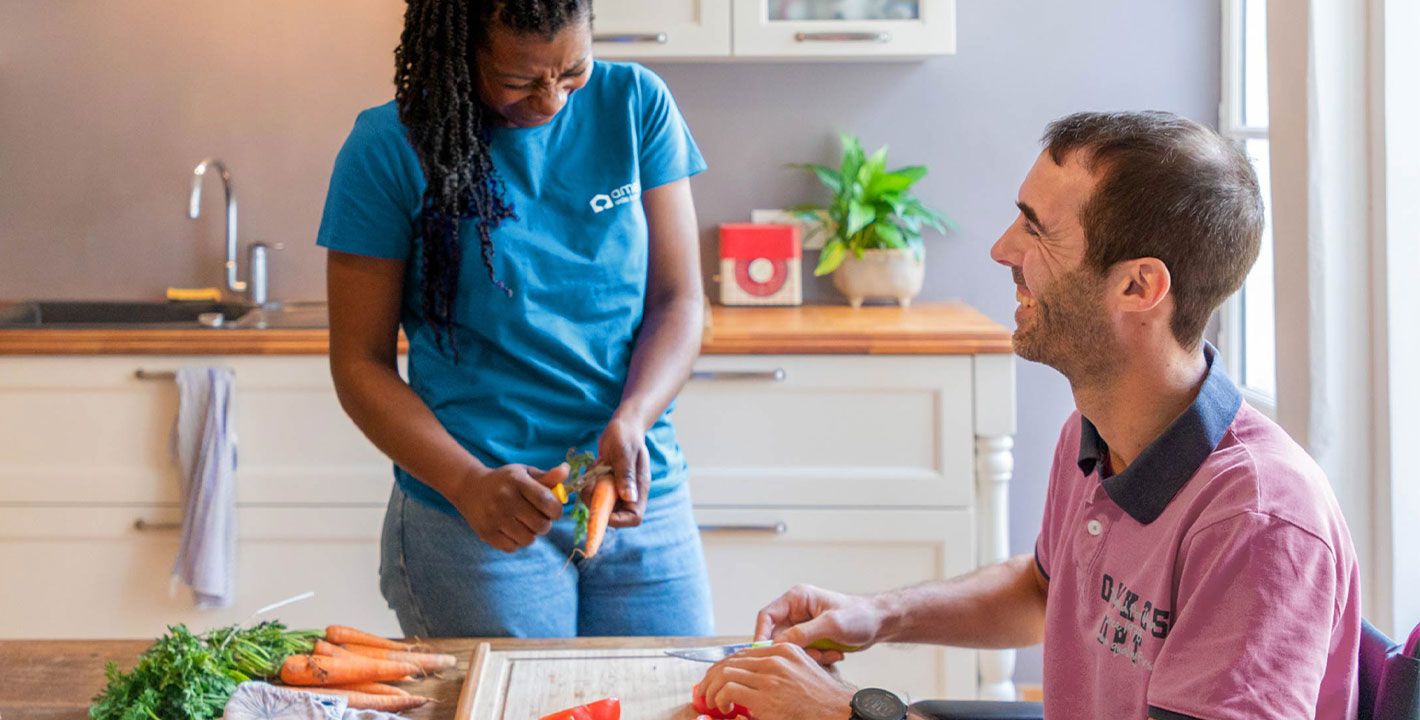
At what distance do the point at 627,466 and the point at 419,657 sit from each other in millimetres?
326

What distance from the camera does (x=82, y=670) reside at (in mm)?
1529

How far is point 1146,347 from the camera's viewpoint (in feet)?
4.21

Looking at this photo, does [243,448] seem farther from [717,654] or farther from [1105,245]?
[1105,245]

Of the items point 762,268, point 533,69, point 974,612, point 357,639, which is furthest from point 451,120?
point 762,268

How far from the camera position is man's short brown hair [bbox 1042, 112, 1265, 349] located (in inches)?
47.9

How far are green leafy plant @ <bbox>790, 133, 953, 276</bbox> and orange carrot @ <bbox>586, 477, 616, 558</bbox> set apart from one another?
71.8 inches

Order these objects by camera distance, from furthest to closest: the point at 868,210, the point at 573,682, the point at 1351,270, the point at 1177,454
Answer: the point at 868,210
the point at 1351,270
the point at 573,682
the point at 1177,454

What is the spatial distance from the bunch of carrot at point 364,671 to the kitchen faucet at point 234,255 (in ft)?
6.84

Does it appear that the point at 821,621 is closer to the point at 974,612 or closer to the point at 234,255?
the point at 974,612

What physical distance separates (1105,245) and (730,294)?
2.23 meters

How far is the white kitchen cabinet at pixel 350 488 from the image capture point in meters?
2.95

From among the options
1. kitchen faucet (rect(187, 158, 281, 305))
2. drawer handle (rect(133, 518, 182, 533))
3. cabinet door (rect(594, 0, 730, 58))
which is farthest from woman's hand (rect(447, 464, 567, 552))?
kitchen faucet (rect(187, 158, 281, 305))

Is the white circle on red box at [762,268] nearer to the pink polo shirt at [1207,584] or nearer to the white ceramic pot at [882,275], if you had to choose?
the white ceramic pot at [882,275]

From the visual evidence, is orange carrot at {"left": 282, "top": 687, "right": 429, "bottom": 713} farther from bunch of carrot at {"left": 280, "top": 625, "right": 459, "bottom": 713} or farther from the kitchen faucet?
the kitchen faucet
